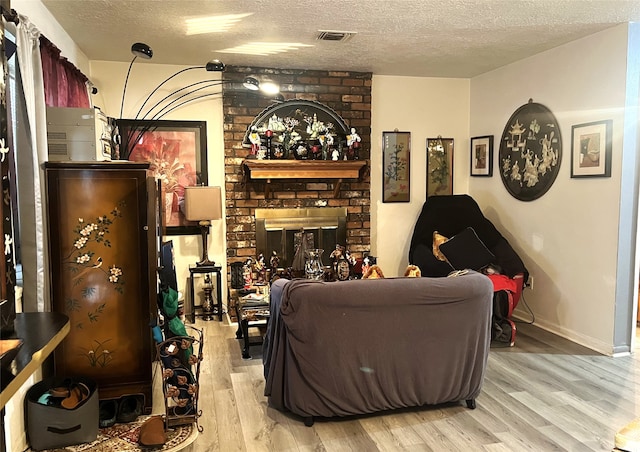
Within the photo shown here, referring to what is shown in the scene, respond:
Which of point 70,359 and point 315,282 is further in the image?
point 70,359

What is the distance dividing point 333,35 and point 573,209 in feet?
8.01

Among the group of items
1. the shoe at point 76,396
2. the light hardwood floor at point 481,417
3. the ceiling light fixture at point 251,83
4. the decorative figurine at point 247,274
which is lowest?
the light hardwood floor at point 481,417

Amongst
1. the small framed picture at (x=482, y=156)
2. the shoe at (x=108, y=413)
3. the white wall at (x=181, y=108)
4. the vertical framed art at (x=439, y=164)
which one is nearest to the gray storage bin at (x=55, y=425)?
the shoe at (x=108, y=413)

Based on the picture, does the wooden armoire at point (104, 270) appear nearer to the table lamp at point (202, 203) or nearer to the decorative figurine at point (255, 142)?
the table lamp at point (202, 203)

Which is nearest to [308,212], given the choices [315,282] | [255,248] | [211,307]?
[255,248]

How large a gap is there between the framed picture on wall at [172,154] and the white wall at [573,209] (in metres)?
3.11

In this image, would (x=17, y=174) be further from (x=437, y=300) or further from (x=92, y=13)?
(x=437, y=300)

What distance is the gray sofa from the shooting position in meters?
2.62

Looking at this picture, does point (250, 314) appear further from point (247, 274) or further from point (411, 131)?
point (411, 131)

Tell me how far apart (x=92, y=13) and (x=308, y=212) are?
2.73 m

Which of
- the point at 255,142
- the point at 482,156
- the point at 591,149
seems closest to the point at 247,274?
the point at 255,142

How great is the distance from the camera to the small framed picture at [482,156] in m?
5.36

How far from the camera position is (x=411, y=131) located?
5.61 metres

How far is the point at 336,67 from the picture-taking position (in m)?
5.12
